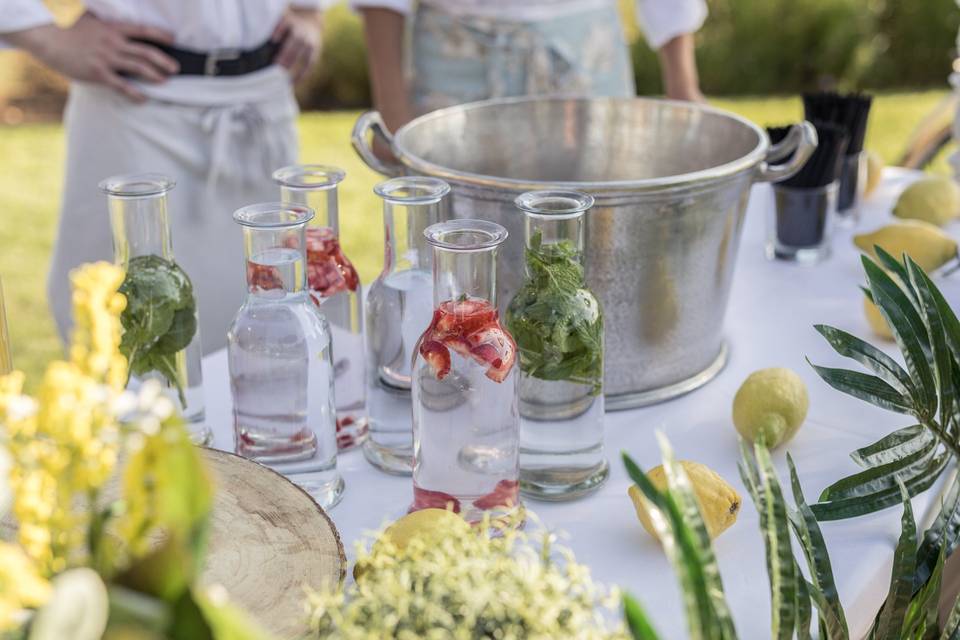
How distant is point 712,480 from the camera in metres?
0.84

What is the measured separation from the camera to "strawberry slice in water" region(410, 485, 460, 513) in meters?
0.81

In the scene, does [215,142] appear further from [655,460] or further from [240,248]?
[655,460]

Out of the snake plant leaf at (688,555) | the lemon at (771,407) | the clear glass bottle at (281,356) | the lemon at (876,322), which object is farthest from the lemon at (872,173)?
the snake plant leaf at (688,555)

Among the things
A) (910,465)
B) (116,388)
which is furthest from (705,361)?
(116,388)

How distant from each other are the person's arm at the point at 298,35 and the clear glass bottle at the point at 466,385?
1090mm

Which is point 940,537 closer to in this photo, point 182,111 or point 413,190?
point 413,190

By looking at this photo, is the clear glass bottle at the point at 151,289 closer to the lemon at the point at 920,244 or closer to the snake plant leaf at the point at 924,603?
the snake plant leaf at the point at 924,603

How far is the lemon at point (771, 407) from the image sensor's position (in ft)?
3.18

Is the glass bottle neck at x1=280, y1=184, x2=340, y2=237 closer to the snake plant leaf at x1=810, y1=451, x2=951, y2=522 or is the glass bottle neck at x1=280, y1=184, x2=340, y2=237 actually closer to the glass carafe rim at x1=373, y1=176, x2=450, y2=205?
the glass carafe rim at x1=373, y1=176, x2=450, y2=205

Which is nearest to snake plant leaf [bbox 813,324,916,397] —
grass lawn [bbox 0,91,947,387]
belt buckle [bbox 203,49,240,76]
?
belt buckle [bbox 203,49,240,76]

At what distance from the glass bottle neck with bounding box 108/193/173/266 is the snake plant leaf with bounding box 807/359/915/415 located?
0.56 meters

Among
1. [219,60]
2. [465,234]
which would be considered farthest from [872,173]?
[465,234]

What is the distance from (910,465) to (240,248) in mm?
1197

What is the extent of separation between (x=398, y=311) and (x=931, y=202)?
100cm
